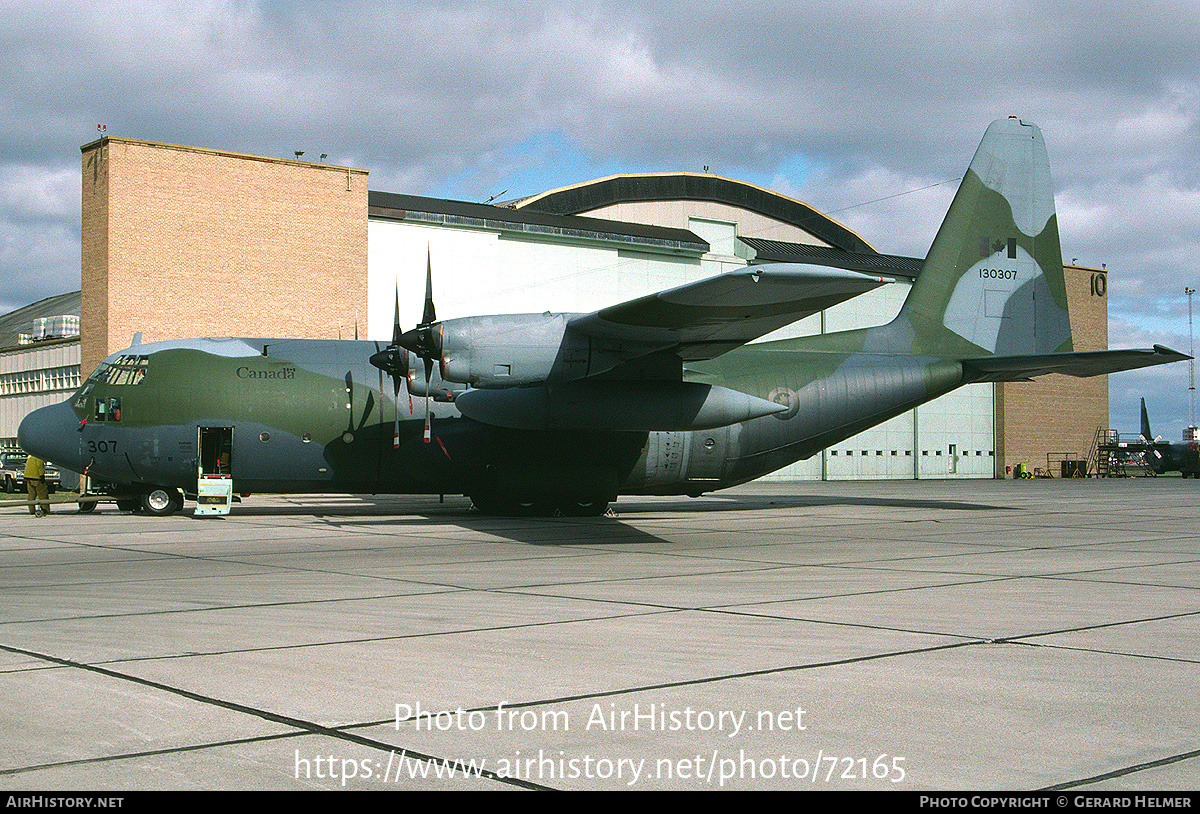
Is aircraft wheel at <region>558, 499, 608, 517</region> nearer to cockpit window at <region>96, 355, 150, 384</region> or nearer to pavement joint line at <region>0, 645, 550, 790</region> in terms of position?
cockpit window at <region>96, 355, 150, 384</region>

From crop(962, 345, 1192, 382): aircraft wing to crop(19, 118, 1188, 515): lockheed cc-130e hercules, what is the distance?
54 mm

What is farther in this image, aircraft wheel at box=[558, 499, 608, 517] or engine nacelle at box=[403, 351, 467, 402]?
aircraft wheel at box=[558, 499, 608, 517]

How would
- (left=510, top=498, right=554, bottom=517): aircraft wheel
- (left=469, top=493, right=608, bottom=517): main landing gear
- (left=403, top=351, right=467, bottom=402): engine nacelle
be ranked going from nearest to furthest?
(left=403, top=351, right=467, bottom=402): engine nacelle → (left=469, top=493, right=608, bottom=517): main landing gear → (left=510, top=498, right=554, bottom=517): aircraft wheel

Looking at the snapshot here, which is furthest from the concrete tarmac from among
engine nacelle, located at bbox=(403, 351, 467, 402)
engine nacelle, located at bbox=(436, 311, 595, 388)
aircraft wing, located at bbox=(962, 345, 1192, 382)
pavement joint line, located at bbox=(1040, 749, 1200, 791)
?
aircraft wing, located at bbox=(962, 345, 1192, 382)

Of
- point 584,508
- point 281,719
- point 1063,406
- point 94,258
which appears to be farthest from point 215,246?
point 1063,406

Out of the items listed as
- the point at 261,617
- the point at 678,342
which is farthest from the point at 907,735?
the point at 678,342

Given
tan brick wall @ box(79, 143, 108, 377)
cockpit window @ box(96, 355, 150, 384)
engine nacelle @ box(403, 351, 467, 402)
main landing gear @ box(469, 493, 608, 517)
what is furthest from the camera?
tan brick wall @ box(79, 143, 108, 377)

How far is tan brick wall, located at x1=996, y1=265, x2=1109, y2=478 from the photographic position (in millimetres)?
62031

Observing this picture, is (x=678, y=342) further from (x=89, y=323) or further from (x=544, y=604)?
(x=89, y=323)

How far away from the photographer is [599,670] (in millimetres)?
7031

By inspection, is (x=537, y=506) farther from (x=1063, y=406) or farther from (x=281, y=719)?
(x=1063, y=406)

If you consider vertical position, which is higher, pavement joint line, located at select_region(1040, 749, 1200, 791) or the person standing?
the person standing

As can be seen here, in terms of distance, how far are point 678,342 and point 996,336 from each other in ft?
36.5

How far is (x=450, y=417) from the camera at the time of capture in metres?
22.4
